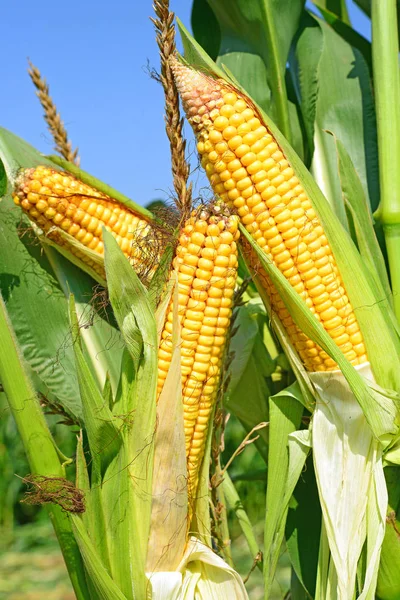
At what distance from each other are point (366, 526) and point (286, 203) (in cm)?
77

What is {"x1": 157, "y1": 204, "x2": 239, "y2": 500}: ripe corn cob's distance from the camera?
1366 mm

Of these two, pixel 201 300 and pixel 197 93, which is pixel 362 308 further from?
pixel 197 93

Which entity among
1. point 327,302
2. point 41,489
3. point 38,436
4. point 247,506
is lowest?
point 247,506

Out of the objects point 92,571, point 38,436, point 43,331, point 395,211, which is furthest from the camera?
point 43,331

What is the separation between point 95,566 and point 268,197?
0.86m

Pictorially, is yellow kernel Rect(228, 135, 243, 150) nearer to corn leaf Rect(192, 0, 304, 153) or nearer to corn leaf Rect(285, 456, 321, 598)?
corn leaf Rect(192, 0, 304, 153)

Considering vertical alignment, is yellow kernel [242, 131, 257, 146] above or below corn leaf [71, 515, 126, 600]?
above

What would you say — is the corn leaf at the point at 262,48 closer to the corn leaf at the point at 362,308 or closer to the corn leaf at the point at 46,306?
the corn leaf at the point at 362,308

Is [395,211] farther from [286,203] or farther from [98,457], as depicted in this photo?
[98,457]

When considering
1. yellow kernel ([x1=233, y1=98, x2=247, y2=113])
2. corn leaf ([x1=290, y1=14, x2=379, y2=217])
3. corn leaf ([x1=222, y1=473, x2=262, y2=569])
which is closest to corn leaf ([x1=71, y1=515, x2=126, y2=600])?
corn leaf ([x1=222, y1=473, x2=262, y2=569])

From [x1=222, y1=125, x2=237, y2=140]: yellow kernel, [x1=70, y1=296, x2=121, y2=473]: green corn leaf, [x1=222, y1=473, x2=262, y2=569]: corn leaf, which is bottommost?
[x1=222, y1=473, x2=262, y2=569]: corn leaf

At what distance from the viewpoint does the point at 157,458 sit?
138 cm

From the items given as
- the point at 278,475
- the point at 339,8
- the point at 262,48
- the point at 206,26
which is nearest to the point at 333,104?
the point at 262,48

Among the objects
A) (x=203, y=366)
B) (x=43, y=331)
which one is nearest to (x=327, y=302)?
(x=203, y=366)
